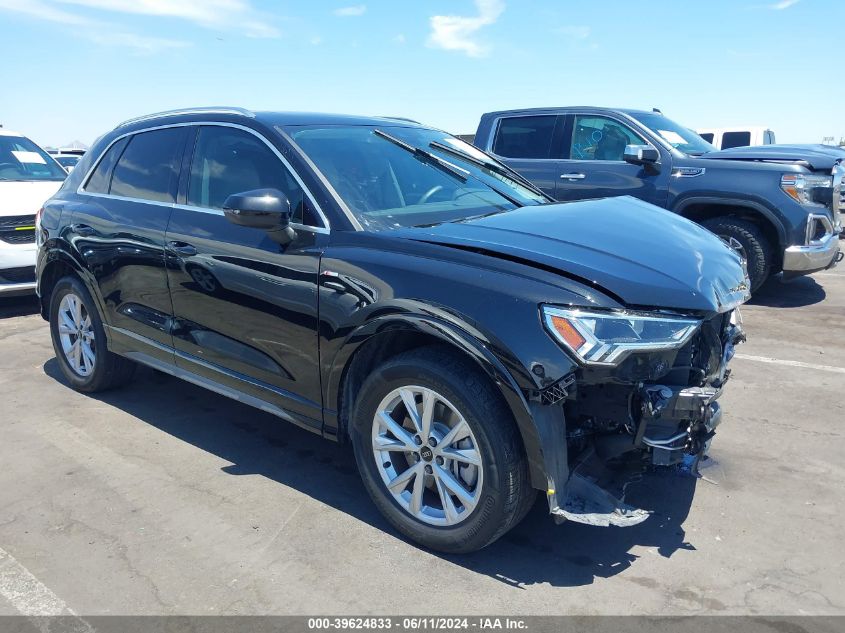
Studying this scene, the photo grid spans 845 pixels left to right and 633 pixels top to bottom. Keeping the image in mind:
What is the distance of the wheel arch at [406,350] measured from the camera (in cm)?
266

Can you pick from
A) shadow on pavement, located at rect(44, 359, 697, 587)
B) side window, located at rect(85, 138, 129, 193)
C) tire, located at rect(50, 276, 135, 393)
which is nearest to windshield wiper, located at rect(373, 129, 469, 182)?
shadow on pavement, located at rect(44, 359, 697, 587)

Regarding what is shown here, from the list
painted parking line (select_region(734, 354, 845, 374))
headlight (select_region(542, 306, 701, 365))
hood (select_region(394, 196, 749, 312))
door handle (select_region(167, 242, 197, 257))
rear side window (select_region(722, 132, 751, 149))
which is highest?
rear side window (select_region(722, 132, 751, 149))

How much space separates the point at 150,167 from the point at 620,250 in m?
2.96

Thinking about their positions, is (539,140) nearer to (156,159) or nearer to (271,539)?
(156,159)

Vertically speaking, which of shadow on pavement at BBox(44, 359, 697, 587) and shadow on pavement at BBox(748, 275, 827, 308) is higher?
shadow on pavement at BBox(748, 275, 827, 308)

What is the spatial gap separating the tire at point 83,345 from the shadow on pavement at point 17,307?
10.2ft

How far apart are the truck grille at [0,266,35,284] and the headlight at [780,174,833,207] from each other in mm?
7842

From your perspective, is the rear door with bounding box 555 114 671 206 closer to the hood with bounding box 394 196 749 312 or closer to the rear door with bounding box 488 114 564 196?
the rear door with bounding box 488 114 564 196

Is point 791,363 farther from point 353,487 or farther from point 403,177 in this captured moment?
point 353,487

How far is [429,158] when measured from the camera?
404 cm

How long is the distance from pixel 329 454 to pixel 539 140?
19.8 feet

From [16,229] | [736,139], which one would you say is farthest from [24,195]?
[736,139]

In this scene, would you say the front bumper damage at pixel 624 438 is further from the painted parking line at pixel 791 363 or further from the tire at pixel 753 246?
the tire at pixel 753 246

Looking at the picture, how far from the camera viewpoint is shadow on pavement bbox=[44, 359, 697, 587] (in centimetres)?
299
